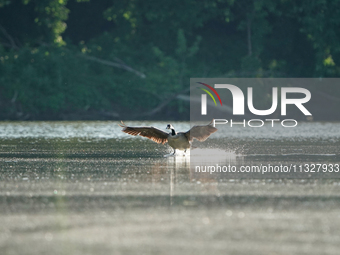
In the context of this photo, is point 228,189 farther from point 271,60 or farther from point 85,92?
point 271,60

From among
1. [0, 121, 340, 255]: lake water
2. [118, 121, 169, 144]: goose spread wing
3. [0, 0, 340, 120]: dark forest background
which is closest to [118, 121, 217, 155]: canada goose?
[118, 121, 169, 144]: goose spread wing

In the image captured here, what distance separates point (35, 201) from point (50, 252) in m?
2.15

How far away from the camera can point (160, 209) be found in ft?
19.6

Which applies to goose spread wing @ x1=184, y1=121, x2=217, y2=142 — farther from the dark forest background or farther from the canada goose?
the dark forest background

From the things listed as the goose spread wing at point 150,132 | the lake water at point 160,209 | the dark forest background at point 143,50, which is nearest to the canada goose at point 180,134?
the goose spread wing at point 150,132

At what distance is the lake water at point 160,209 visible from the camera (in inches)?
181

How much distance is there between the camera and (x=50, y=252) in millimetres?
4355

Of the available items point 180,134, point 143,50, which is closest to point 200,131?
point 180,134

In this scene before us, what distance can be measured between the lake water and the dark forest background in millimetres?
25204

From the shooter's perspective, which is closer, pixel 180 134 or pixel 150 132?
pixel 180 134

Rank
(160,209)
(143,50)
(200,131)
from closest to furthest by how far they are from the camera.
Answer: (160,209) → (200,131) → (143,50)

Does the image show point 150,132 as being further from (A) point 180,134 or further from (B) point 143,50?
(B) point 143,50

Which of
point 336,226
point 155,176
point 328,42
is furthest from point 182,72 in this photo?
point 336,226

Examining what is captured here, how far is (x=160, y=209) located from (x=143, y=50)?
3411 centimetres
